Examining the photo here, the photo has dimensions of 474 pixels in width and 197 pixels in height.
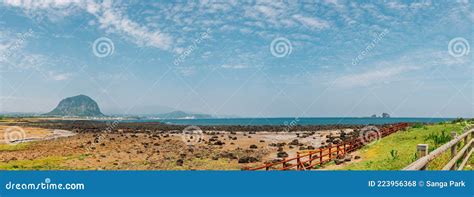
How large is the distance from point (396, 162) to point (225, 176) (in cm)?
1296

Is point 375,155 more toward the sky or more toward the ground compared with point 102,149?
more toward the ground

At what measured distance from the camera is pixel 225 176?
8.23 metres

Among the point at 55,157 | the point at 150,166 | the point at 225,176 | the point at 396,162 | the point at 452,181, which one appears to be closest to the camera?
the point at 225,176

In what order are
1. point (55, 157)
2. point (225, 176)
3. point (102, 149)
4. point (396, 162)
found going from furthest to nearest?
point (102, 149) < point (55, 157) < point (396, 162) < point (225, 176)

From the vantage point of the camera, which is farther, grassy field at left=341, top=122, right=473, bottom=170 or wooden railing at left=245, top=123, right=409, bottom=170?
wooden railing at left=245, top=123, right=409, bottom=170

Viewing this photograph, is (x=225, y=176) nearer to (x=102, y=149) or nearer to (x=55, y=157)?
(x=55, y=157)

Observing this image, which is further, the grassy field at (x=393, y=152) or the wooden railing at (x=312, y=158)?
the wooden railing at (x=312, y=158)

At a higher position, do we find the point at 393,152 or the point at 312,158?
the point at 312,158

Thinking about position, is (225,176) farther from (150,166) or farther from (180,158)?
(180,158)

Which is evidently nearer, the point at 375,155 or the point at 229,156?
Answer: the point at 375,155


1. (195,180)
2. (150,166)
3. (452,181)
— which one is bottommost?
(452,181)

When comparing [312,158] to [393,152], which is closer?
[393,152]

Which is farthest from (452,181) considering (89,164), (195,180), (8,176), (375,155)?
(89,164)

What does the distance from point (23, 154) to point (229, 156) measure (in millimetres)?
16613
